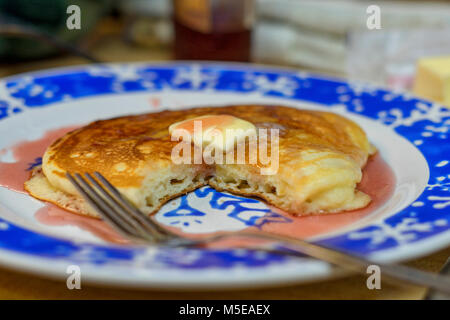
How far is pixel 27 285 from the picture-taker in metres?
0.99

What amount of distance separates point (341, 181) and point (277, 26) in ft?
5.41

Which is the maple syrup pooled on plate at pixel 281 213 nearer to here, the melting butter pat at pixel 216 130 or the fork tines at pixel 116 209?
the fork tines at pixel 116 209

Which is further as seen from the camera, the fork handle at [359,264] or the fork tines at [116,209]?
the fork tines at [116,209]

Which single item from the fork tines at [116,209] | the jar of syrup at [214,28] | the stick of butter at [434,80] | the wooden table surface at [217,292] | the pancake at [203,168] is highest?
the jar of syrup at [214,28]

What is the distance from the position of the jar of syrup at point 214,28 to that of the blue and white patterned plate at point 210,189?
23 centimetres

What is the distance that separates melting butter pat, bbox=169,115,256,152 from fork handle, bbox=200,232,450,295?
41 cm

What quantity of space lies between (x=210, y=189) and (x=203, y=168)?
0.05 meters

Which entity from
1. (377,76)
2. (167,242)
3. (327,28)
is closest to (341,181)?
(167,242)

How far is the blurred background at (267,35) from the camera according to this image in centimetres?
222

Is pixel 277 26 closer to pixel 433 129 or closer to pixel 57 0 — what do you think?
pixel 57 0

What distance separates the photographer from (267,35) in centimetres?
268

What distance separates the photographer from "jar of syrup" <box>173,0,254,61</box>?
218 centimetres

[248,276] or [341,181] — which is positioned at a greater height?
[341,181]

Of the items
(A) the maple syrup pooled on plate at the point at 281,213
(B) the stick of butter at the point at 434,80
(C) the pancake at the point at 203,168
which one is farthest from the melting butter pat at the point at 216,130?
(B) the stick of butter at the point at 434,80
